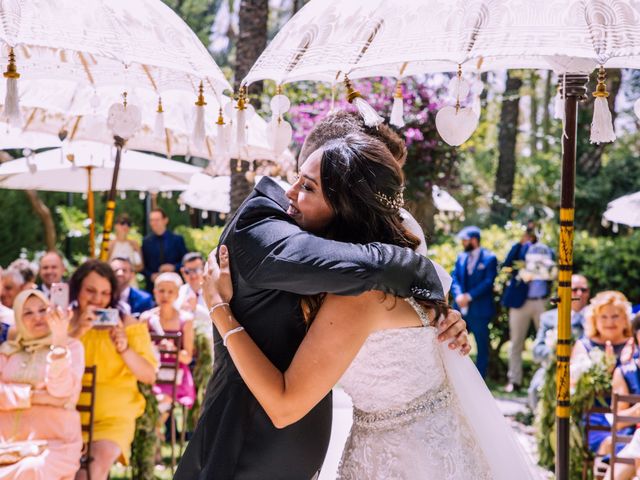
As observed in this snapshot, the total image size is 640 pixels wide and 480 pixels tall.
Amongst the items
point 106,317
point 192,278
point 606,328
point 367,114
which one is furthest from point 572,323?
point 367,114

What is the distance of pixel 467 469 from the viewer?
8.47 feet

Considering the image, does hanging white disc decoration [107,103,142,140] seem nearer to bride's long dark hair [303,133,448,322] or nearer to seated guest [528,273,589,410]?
bride's long dark hair [303,133,448,322]

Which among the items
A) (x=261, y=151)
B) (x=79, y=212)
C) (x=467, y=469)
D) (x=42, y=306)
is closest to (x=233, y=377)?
(x=467, y=469)

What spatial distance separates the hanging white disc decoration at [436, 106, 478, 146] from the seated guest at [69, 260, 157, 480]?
2718mm

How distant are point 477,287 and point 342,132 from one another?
8.27 m

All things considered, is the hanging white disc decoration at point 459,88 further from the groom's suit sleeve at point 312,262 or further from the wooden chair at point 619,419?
the wooden chair at point 619,419

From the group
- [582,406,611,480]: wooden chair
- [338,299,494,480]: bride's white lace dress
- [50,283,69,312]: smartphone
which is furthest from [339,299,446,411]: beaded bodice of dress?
[582,406,611,480]: wooden chair

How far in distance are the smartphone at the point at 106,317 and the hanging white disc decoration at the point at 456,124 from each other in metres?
2.61

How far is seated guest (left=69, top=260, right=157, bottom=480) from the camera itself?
5.44m

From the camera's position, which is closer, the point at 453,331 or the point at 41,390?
the point at 453,331

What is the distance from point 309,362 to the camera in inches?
87.3

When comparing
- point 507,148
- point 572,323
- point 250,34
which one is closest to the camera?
point 572,323

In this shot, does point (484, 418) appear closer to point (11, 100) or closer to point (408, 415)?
point (408, 415)

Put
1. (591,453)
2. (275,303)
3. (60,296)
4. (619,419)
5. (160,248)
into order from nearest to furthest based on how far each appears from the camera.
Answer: (275,303) → (619,419) → (60,296) → (591,453) → (160,248)
